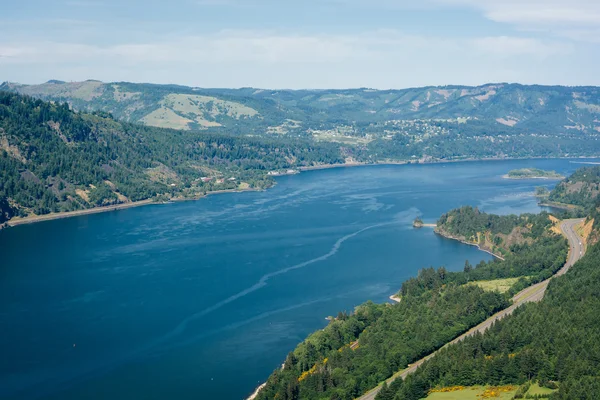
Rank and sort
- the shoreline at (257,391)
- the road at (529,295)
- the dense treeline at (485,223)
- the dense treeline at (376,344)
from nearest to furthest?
1. the dense treeline at (376,344)
2. the shoreline at (257,391)
3. the road at (529,295)
4. the dense treeline at (485,223)

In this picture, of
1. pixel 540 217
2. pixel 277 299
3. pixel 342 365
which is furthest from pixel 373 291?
pixel 540 217

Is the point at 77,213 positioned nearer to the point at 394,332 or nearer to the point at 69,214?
the point at 69,214

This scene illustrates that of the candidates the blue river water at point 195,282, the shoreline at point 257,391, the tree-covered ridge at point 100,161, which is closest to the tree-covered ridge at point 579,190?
the blue river water at point 195,282

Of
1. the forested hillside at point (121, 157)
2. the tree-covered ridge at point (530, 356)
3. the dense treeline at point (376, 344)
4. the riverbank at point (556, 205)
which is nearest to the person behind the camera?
the tree-covered ridge at point (530, 356)

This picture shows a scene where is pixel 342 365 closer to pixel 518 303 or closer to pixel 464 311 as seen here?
pixel 464 311

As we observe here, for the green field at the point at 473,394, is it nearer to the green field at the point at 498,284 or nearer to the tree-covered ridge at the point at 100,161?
the green field at the point at 498,284

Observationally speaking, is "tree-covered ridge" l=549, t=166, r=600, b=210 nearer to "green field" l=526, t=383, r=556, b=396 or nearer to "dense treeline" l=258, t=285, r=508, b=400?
"dense treeline" l=258, t=285, r=508, b=400
